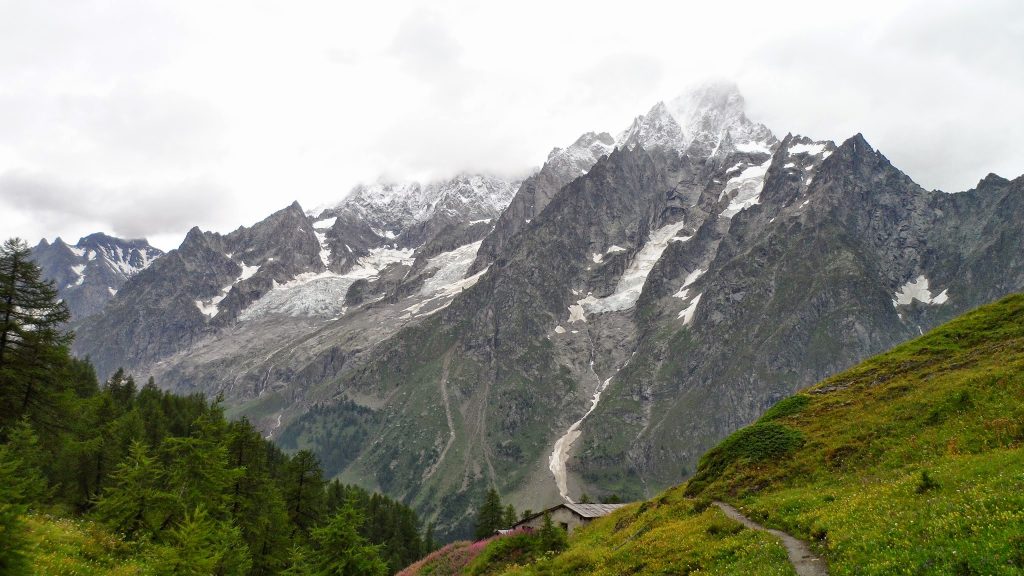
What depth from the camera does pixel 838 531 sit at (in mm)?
19750

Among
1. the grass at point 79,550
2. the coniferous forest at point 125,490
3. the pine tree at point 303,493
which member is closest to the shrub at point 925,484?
the coniferous forest at point 125,490

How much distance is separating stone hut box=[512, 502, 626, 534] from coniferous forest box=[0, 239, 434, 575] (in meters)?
15.1

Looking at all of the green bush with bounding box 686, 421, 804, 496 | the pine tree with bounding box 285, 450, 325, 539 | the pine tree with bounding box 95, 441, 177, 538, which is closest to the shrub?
the green bush with bounding box 686, 421, 804, 496

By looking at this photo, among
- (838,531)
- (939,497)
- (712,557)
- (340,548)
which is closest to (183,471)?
(340,548)

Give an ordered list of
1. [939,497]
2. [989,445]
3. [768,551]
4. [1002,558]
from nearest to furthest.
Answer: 1. [1002,558]
2. [939,497]
3. [768,551]
4. [989,445]

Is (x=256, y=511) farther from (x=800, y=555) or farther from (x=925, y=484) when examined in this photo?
(x=925, y=484)

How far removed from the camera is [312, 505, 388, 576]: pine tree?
3356cm

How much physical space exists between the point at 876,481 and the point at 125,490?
36.9m

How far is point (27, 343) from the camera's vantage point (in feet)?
118

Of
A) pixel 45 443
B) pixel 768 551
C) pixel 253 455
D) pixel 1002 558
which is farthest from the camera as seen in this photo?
pixel 253 455

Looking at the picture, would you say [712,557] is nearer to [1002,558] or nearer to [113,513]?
[1002,558]

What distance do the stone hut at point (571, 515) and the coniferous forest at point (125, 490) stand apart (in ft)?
49.6

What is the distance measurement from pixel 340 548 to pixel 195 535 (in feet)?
43.8

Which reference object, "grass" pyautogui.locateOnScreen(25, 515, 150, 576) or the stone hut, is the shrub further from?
"grass" pyautogui.locateOnScreen(25, 515, 150, 576)
